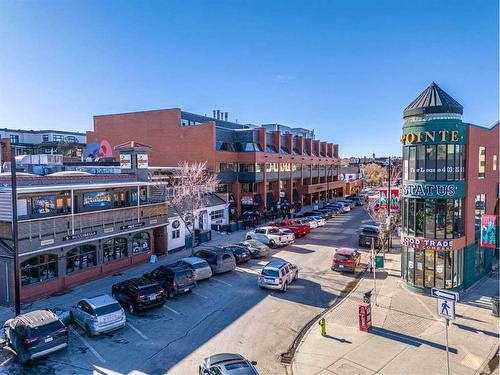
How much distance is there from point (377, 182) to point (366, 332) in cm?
9955

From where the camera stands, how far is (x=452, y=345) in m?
15.1

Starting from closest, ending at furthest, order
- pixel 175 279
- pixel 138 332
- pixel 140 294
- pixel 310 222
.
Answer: pixel 138 332 < pixel 140 294 < pixel 175 279 < pixel 310 222

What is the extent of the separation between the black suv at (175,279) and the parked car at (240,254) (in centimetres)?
626

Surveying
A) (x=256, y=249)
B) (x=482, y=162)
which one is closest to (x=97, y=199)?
(x=256, y=249)

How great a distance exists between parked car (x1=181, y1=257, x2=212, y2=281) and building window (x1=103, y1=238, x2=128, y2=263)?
5482mm

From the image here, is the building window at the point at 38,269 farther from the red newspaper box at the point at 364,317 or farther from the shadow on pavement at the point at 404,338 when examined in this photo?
the shadow on pavement at the point at 404,338

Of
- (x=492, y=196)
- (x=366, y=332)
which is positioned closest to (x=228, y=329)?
(x=366, y=332)

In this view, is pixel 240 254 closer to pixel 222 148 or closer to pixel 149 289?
pixel 149 289

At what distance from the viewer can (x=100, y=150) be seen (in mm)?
54656

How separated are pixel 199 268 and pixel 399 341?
12.0m

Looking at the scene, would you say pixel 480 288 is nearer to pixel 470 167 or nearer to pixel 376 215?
pixel 470 167

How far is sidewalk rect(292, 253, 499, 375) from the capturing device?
44.5 ft

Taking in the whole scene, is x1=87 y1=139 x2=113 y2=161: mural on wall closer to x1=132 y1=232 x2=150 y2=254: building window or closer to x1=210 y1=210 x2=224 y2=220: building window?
x1=210 y1=210 x2=224 y2=220: building window

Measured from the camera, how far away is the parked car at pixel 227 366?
1168cm
